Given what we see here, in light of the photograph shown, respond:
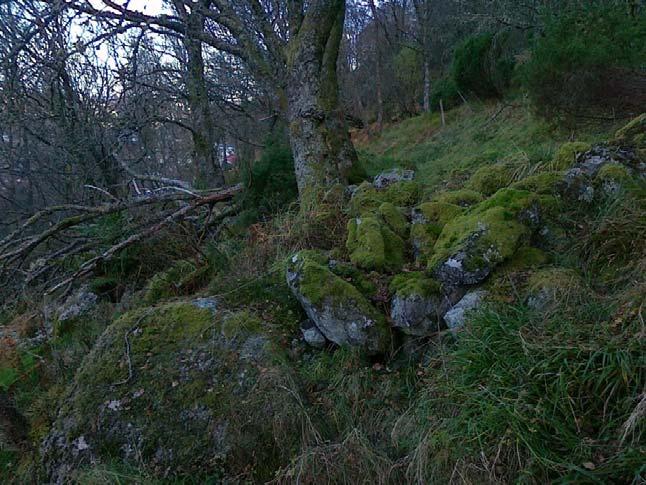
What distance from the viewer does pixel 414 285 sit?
9.51 ft

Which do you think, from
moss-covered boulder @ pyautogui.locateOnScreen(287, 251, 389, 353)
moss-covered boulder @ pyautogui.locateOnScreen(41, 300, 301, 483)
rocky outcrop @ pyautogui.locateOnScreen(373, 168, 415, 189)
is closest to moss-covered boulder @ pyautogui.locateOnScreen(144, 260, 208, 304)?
moss-covered boulder @ pyautogui.locateOnScreen(41, 300, 301, 483)

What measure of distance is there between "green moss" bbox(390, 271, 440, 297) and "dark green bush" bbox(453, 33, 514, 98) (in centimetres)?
934

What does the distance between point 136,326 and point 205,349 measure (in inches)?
25.0

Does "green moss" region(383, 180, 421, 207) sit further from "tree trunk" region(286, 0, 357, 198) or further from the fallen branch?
the fallen branch

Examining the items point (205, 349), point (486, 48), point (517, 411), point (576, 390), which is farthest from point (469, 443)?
point (486, 48)

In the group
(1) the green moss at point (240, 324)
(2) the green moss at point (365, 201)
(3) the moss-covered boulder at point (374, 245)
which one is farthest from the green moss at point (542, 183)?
(1) the green moss at point (240, 324)

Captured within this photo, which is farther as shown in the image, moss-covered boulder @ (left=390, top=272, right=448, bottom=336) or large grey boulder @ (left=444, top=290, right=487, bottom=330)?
moss-covered boulder @ (left=390, top=272, right=448, bottom=336)

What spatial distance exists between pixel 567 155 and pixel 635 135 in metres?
0.54

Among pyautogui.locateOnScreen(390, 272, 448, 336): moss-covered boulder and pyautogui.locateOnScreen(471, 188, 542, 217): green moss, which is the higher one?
pyautogui.locateOnScreen(471, 188, 542, 217): green moss

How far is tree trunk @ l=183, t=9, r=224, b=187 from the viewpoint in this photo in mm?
7906

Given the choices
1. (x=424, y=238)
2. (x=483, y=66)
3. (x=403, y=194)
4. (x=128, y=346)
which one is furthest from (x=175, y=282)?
(x=483, y=66)

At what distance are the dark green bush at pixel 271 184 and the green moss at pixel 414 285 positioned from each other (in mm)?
2694

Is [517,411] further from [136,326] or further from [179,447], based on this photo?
[136,326]

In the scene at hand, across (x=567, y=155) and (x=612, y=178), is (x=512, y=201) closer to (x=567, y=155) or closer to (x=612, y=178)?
(x=612, y=178)
